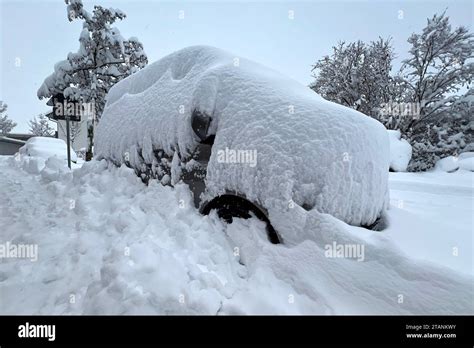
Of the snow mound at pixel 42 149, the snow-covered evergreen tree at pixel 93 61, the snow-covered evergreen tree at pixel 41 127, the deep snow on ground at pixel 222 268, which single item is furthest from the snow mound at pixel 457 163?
the snow-covered evergreen tree at pixel 41 127

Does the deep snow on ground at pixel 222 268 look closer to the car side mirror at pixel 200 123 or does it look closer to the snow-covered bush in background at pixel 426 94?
the car side mirror at pixel 200 123

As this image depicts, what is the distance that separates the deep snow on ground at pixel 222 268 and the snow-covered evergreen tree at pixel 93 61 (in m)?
11.1

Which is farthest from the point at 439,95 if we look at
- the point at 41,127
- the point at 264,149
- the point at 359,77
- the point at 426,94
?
the point at 41,127

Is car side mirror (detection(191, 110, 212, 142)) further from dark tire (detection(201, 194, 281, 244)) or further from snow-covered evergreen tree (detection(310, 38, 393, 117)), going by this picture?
snow-covered evergreen tree (detection(310, 38, 393, 117))

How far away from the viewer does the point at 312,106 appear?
2246 millimetres

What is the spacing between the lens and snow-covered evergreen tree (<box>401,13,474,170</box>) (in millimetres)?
12133

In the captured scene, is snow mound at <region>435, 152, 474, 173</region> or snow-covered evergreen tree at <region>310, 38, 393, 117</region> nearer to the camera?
snow mound at <region>435, 152, 474, 173</region>

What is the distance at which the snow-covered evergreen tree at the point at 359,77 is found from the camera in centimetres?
1528

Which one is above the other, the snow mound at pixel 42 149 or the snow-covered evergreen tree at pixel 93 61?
the snow-covered evergreen tree at pixel 93 61

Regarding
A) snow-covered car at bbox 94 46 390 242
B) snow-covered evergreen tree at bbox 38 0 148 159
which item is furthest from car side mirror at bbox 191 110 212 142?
snow-covered evergreen tree at bbox 38 0 148 159

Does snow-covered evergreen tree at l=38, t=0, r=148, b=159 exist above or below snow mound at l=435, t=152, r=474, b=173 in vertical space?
above

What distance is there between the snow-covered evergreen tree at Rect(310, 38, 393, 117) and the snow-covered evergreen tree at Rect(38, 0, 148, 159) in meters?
11.9
